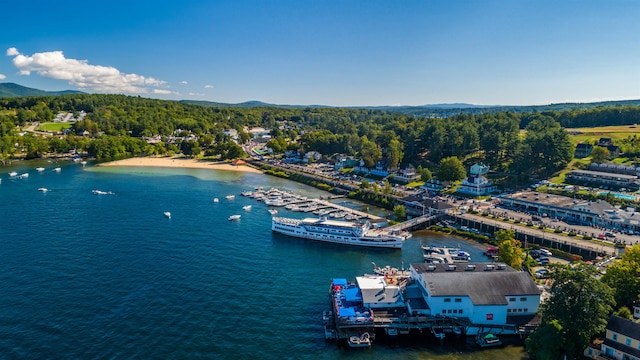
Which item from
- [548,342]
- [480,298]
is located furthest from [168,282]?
[548,342]

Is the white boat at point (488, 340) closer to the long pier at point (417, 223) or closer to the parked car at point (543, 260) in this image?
the parked car at point (543, 260)

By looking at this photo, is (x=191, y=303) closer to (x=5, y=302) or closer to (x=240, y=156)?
(x=5, y=302)

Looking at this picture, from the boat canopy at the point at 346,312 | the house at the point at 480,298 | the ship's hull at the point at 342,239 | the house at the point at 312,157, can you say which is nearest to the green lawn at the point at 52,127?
the house at the point at 312,157

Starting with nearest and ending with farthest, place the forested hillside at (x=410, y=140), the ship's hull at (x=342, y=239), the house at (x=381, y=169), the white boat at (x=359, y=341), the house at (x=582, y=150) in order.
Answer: the white boat at (x=359, y=341) < the ship's hull at (x=342, y=239) < the forested hillside at (x=410, y=140) < the house at (x=582, y=150) < the house at (x=381, y=169)

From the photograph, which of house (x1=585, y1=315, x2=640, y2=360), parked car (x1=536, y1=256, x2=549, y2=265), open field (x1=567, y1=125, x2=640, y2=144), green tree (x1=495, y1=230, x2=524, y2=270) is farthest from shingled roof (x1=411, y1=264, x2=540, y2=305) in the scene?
open field (x1=567, y1=125, x2=640, y2=144)

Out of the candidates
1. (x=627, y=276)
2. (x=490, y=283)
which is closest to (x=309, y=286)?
(x=490, y=283)

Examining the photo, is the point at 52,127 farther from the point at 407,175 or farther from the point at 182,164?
the point at 407,175
